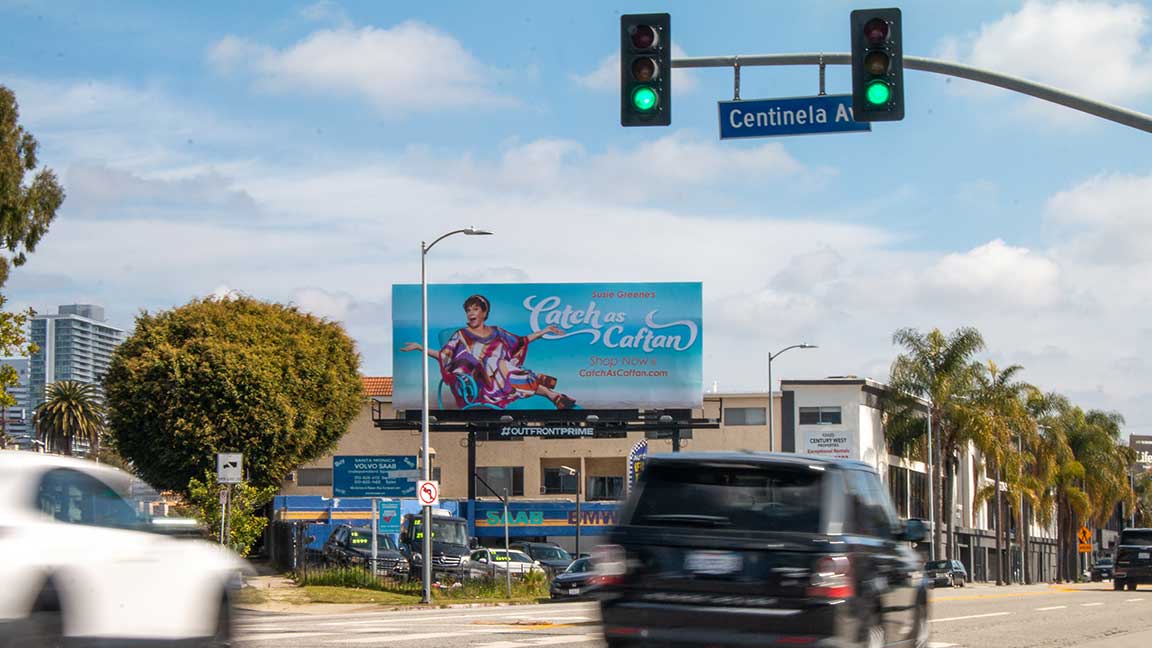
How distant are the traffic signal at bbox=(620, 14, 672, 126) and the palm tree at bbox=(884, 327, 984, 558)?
5662cm

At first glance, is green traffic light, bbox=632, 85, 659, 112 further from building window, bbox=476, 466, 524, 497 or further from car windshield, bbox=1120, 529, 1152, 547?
building window, bbox=476, 466, 524, 497

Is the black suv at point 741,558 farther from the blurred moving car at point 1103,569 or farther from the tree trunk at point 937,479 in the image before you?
the blurred moving car at point 1103,569

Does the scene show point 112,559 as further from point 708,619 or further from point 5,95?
point 5,95

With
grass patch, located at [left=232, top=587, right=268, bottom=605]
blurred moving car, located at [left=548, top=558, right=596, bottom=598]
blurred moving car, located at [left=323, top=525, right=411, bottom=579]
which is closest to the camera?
grass patch, located at [left=232, top=587, right=268, bottom=605]

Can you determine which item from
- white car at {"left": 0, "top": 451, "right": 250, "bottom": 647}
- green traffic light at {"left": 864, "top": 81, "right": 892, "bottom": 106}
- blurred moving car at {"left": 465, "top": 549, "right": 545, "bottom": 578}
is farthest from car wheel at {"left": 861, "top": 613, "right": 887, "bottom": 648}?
blurred moving car at {"left": 465, "top": 549, "right": 545, "bottom": 578}

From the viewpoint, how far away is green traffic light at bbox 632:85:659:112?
48.7ft

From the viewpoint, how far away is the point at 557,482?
6762 centimetres

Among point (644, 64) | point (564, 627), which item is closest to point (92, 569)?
point (644, 64)

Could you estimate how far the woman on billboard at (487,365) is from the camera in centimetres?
5766

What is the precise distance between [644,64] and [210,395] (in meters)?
36.3

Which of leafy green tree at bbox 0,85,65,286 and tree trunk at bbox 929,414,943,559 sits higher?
leafy green tree at bbox 0,85,65,286

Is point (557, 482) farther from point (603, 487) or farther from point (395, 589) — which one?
point (395, 589)

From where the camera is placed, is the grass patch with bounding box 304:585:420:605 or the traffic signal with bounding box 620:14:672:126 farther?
the grass patch with bounding box 304:585:420:605

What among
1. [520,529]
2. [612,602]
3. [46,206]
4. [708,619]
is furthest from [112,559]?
[520,529]
